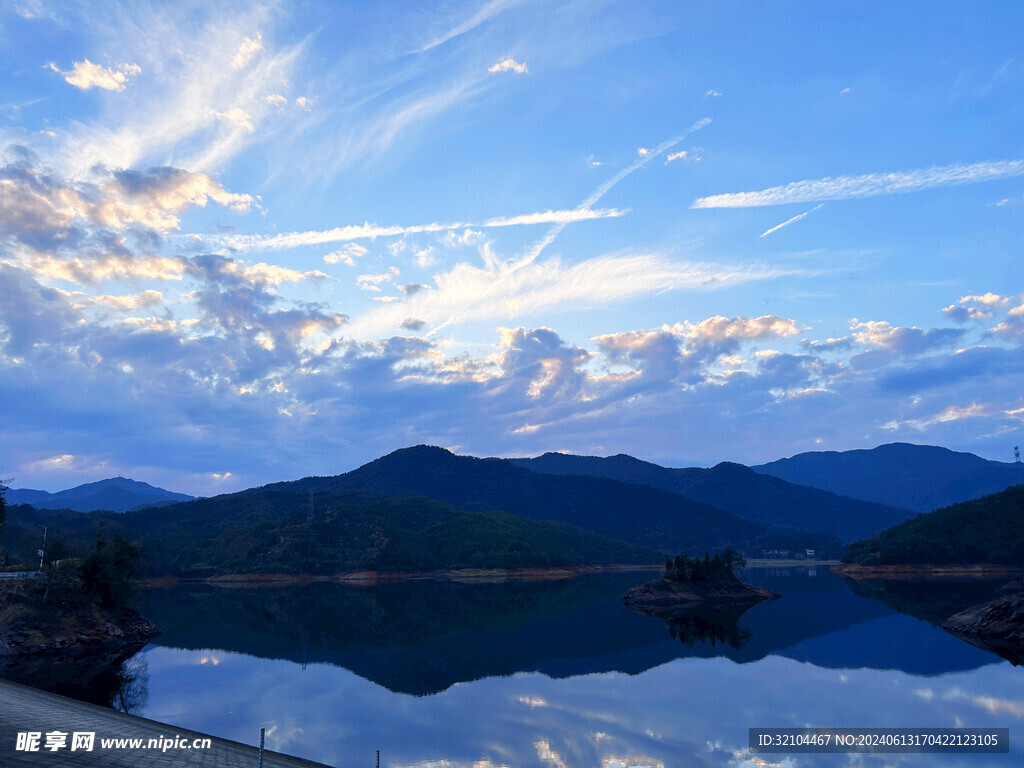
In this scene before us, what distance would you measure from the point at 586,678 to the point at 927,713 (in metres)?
23.9

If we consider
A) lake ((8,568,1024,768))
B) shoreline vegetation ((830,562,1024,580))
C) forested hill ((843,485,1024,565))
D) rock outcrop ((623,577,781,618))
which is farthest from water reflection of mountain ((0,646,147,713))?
forested hill ((843,485,1024,565))

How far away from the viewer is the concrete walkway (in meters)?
23.2

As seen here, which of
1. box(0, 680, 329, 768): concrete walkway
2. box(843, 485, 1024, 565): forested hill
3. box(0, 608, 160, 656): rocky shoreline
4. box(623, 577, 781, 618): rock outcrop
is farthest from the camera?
box(843, 485, 1024, 565): forested hill

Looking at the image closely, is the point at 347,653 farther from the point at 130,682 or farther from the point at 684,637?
the point at 684,637

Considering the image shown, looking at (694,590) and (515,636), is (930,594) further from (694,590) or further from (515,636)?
(515,636)

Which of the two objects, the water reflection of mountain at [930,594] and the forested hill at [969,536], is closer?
the water reflection of mountain at [930,594]

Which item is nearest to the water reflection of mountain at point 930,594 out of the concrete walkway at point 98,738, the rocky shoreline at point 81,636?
the concrete walkway at point 98,738

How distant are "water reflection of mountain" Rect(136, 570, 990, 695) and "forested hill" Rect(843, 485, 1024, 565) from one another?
2373 inches

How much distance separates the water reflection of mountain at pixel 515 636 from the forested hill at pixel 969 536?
60.3 meters

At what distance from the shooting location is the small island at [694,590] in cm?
12288

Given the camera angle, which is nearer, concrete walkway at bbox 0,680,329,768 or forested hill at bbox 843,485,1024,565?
concrete walkway at bbox 0,680,329,768

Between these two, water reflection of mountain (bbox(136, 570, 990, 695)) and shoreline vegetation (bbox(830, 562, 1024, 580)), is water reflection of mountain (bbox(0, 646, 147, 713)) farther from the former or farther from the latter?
shoreline vegetation (bbox(830, 562, 1024, 580))

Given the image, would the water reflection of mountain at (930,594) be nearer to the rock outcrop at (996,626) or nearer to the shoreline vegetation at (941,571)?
the rock outcrop at (996,626)

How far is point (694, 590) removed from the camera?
127 metres
